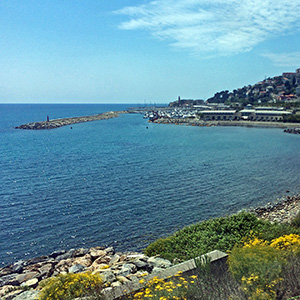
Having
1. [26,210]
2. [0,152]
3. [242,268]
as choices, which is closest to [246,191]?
[26,210]

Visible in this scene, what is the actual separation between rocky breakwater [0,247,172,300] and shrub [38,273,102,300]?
2.86ft

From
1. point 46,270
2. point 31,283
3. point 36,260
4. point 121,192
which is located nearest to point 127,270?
point 31,283

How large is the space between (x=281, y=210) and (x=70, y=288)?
15190 millimetres

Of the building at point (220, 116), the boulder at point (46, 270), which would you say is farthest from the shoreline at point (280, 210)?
the building at point (220, 116)

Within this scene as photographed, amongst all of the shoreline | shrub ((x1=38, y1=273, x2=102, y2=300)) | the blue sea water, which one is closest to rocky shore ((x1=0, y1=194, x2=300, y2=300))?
shrub ((x1=38, y1=273, x2=102, y2=300))

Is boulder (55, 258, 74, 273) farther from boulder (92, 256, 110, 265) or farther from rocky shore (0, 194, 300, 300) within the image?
boulder (92, 256, 110, 265)

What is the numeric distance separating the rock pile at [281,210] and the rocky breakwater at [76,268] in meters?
9.28

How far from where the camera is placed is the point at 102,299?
14.9 feet

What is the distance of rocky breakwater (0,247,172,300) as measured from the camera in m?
6.55

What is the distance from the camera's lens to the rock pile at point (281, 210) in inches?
608

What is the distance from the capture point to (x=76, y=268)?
345 inches

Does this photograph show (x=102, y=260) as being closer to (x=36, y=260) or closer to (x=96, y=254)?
(x=96, y=254)

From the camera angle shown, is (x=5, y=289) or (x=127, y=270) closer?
(x=127, y=270)

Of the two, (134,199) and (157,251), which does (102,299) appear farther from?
(134,199)
